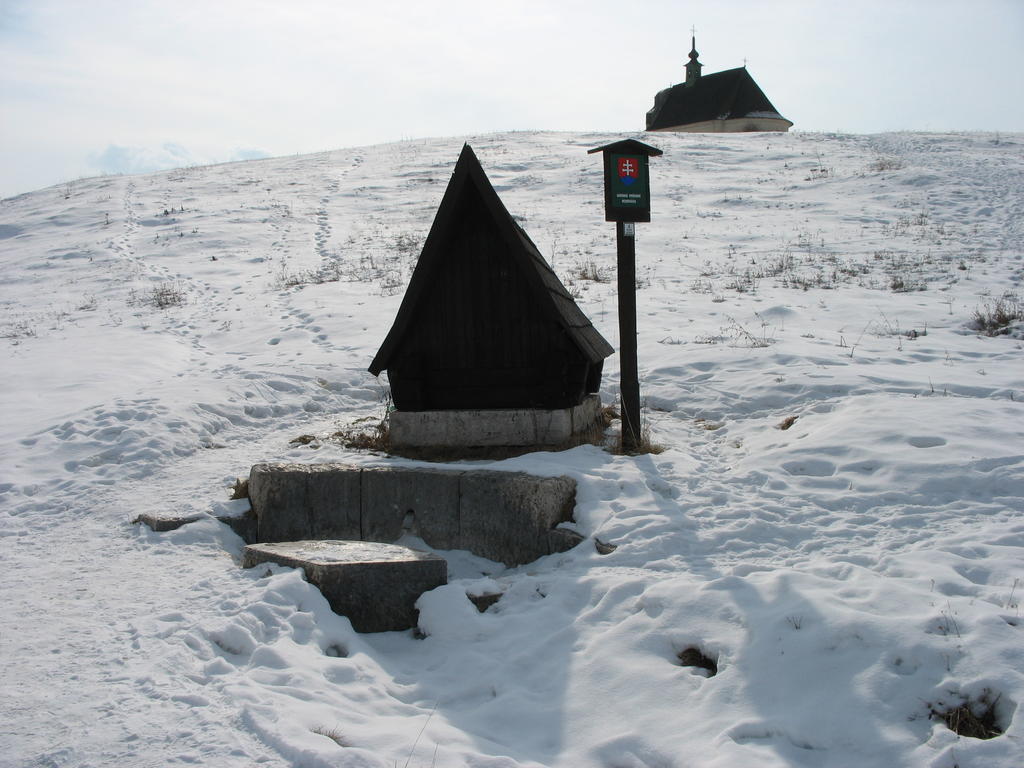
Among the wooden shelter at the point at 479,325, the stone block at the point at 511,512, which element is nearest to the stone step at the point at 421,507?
the stone block at the point at 511,512

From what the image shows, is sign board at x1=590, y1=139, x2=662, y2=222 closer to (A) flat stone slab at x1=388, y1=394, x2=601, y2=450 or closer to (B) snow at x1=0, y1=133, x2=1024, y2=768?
(A) flat stone slab at x1=388, y1=394, x2=601, y2=450

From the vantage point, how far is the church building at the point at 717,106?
43.2 m

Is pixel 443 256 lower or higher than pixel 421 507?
higher

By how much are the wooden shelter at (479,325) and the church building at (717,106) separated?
39.5 meters

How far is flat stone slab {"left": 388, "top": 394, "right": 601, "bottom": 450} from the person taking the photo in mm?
7098

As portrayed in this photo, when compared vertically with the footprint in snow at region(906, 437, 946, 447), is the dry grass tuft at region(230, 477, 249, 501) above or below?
below

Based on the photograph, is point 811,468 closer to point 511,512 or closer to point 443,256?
point 511,512

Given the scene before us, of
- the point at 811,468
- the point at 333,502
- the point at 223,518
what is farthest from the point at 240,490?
the point at 811,468

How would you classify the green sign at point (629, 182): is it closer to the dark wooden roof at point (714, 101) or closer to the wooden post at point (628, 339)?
the wooden post at point (628, 339)

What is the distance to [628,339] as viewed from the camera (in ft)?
23.5

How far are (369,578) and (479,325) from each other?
301 centimetres

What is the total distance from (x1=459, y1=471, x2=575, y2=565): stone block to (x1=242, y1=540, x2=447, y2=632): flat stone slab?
749 mm

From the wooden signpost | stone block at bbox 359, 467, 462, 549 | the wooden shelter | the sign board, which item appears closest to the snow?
stone block at bbox 359, 467, 462, 549

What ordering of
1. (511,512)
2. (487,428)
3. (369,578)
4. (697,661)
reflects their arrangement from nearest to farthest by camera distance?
(697,661) → (369,578) → (511,512) → (487,428)
